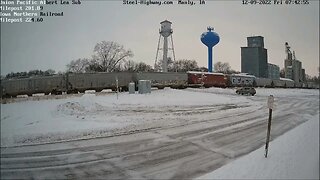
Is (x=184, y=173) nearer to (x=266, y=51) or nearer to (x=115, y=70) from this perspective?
(x=115, y=70)

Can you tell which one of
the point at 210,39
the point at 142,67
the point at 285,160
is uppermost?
the point at 210,39

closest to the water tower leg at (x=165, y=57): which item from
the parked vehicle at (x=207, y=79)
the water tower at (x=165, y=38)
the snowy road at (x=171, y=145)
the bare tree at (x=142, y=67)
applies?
the water tower at (x=165, y=38)

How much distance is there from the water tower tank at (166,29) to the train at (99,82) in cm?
34

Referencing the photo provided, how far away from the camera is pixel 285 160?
2.68 meters

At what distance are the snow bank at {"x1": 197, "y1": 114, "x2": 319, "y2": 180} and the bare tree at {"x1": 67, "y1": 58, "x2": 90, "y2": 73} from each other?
1.22 meters

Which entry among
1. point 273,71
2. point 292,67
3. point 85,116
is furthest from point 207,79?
point 85,116

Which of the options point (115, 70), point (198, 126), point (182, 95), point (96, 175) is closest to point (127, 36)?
point (115, 70)

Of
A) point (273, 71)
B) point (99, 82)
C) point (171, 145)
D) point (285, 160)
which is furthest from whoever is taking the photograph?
point (273, 71)

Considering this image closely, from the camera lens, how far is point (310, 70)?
9.34 feet

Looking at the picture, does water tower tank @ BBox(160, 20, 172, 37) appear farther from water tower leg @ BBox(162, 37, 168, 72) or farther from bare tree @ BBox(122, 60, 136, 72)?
bare tree @ BBox(122, 60, 136, 72)

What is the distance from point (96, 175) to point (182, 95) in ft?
3.18

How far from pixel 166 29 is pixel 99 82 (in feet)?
2.34

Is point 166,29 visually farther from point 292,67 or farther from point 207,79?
point 292,67

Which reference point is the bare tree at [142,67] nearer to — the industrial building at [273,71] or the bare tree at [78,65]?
the bare tree at [78,65]
